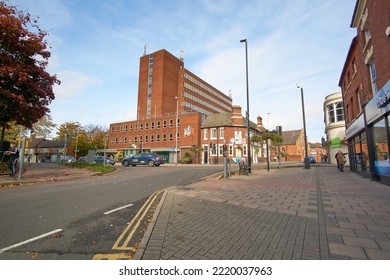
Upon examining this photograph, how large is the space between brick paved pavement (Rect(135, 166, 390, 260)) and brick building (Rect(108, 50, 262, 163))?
3452 cm

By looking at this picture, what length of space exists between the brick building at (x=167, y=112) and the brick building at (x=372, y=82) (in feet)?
95.1

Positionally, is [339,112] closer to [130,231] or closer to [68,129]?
[130,231]

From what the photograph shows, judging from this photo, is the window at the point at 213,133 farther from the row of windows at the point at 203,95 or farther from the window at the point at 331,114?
the row of windows at the point at 203,95

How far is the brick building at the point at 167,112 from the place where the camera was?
43906 millimetres

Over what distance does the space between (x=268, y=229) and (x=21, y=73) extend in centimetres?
1212

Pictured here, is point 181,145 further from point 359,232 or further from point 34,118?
point 359,232

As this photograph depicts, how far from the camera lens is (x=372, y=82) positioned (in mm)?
11992

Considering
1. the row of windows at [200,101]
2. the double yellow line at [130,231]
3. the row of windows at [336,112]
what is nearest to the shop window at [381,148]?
the double yellow line at [130,231]

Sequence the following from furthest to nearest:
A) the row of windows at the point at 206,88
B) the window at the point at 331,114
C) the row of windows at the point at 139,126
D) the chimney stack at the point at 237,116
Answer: the row of windows at the point at 206,88
the row of windows at the point at 139,126
the chimney stack at the point at 237,116
the window at the point at 331,114

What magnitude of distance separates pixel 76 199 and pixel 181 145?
3757 cm

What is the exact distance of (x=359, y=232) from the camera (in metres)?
3.82

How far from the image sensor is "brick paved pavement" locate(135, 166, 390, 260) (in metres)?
3.01

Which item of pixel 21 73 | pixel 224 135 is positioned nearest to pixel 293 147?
pixel 224 135

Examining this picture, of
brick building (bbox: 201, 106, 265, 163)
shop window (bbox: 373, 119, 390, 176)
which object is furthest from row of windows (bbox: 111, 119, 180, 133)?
shop window (bbox: 373, 119, 390, 176)
